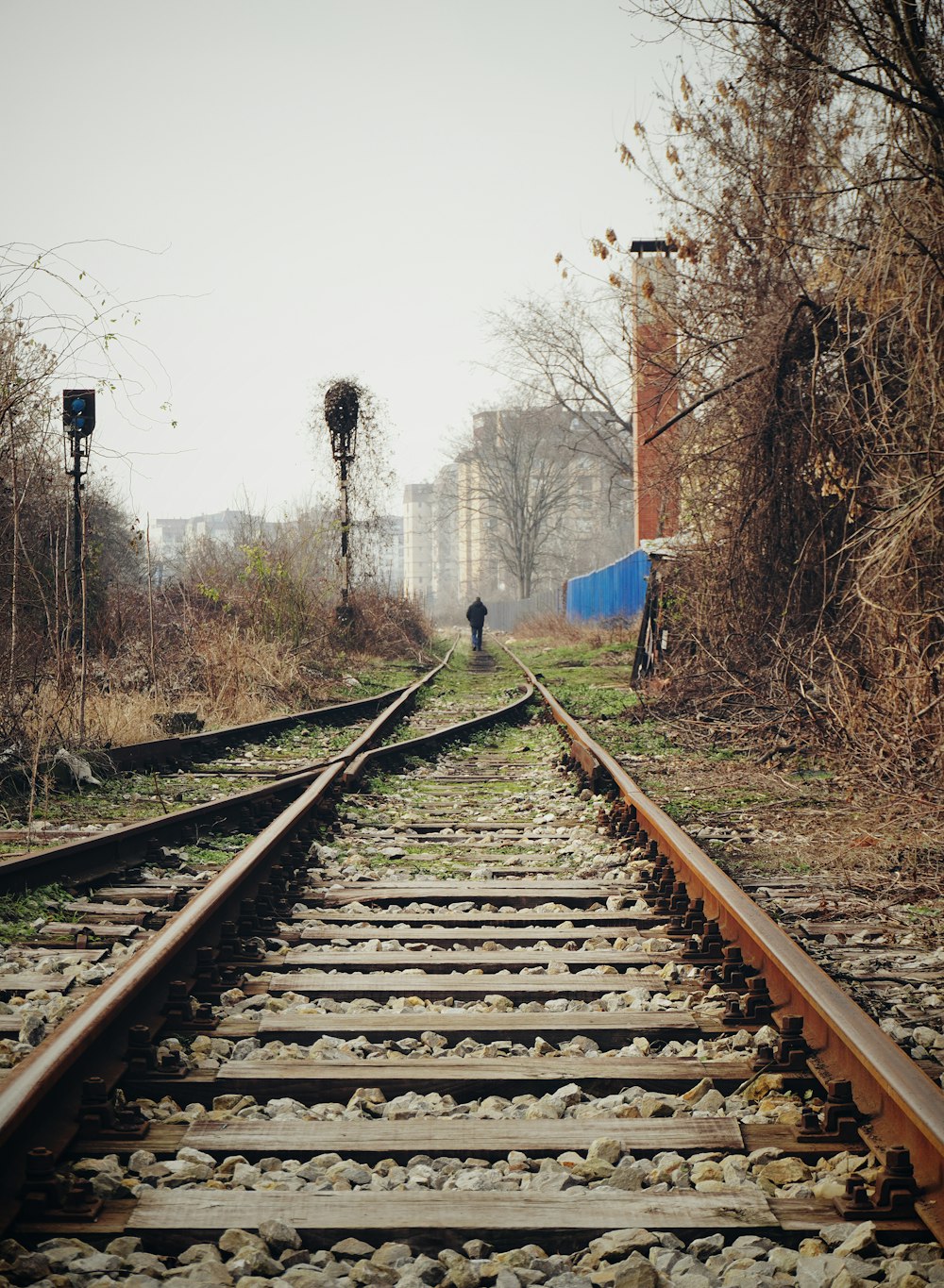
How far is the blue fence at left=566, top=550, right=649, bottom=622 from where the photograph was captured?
27.1 metres

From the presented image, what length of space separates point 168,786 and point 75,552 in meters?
4.90

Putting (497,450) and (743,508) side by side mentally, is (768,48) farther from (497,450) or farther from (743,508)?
(497,450)

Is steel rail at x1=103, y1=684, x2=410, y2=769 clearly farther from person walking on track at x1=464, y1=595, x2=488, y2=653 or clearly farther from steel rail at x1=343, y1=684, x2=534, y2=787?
person walking on track at x1=464, y1=595, x2=488, y2=653

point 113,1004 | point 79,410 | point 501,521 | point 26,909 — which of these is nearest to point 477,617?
point 79,410

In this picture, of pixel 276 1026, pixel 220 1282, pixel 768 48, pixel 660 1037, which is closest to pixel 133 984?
pixel 276 1026

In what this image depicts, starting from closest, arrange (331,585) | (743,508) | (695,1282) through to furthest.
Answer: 1. (695,1282)
2. (743,508)
3. (331,585)

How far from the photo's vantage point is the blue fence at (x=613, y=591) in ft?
89.0

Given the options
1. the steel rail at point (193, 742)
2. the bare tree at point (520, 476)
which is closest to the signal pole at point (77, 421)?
the steel rail at point (193, 742)

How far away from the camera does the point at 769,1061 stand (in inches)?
120

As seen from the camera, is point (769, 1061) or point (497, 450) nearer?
point (769, 1061)

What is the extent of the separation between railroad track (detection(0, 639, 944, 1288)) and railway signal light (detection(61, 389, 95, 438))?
5969 millimetres

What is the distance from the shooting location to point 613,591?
3116cm

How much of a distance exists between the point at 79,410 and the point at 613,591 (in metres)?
22.6

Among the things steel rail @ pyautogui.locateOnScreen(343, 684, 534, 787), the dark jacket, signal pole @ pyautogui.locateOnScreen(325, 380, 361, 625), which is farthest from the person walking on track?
steel rail @ pyautogui.locateOnScreen(343, 684, 534, 787)
